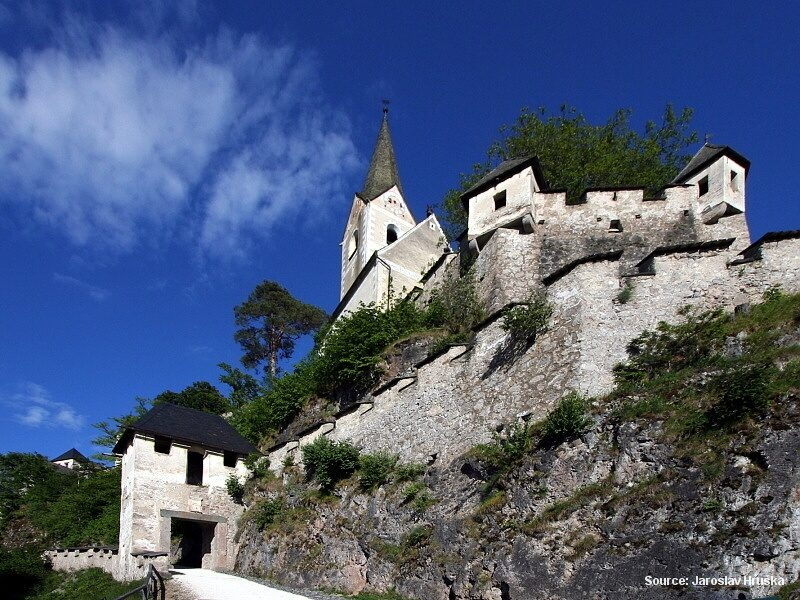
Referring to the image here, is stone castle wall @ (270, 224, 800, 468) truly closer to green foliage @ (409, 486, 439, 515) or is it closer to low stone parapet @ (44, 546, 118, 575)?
green foliage @ (409, 486, 439, 515)

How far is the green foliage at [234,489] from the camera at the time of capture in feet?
76.9

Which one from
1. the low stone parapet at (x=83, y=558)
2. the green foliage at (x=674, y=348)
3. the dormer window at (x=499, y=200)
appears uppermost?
the dormer window at (x=499, y=200)

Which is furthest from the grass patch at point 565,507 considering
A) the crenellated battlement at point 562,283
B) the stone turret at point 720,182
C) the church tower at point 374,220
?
the church tower at point 374,220

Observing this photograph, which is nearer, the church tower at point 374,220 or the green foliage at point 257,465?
the green foliage at point 257,465

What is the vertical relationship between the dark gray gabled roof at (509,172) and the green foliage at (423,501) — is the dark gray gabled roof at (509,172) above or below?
above

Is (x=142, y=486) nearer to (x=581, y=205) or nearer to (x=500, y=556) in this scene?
(x=500, y=556)

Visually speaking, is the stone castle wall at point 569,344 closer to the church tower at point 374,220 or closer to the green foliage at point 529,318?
the green foliage at point 529,318

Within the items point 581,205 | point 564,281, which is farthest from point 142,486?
point 581,205

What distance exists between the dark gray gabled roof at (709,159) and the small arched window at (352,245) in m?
26.2

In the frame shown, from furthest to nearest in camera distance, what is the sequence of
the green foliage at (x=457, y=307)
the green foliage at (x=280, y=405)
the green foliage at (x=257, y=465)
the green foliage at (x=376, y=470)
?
the green foliage at (x=280, y=405), the green foliage at (x=257, y=465), the green foliage at (x=457, y=307), the green foliage at (x=376, y=470)

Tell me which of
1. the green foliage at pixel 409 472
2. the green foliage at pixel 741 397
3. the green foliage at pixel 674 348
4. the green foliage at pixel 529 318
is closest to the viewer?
the green foliage at pixel 741 397

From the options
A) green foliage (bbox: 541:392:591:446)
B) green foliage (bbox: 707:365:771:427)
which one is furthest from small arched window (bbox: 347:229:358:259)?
green foliage (bbox: 707:365:771:427)

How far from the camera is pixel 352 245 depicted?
45594mm

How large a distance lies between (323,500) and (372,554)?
328 centimetres
